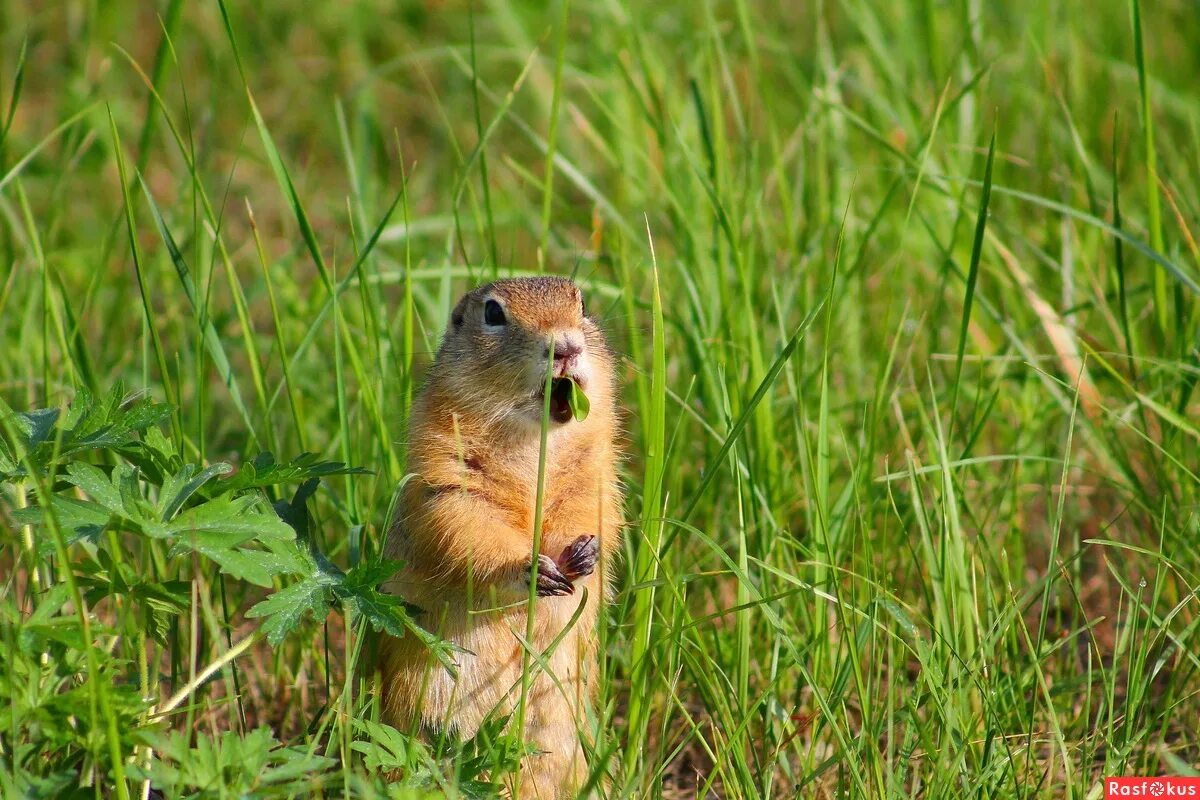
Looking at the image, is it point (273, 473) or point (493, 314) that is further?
point (493, 314)

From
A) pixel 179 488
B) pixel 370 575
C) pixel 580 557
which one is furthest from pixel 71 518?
pixel 580 557

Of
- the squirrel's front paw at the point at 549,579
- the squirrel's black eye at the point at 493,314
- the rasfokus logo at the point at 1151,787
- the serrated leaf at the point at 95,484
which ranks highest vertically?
the squirrel's black eye at the point at 493,314

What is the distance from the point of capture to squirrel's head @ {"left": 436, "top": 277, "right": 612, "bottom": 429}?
3.13 metres

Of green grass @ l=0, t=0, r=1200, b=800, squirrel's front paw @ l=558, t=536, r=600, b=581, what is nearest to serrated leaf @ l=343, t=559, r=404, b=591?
green grass @ l=0, t=0, r=1200, b=800

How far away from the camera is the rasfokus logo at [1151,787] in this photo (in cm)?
275

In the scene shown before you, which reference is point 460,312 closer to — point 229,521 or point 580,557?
point 580,557

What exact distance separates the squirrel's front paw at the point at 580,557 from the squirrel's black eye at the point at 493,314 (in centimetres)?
62

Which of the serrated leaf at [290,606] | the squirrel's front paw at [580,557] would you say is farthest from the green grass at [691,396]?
the squirrel's front paw at [580,557]

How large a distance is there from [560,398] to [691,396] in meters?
0.89

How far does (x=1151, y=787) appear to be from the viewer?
A: 9.09 ft

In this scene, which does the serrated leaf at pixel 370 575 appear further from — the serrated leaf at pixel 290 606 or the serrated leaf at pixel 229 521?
the serrated leaf at pixel 229 521

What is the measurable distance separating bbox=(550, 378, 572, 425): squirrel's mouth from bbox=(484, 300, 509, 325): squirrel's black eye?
26 cm

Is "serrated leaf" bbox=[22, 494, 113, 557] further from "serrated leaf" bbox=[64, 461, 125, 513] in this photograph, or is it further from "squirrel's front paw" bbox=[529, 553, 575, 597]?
"squirrel's front paw" bbox=[529, 553, 575, 597]

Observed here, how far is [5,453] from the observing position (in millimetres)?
2684
